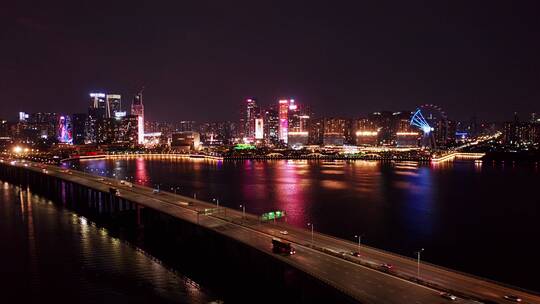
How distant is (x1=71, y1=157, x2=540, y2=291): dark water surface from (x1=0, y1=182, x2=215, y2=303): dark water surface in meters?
17.4

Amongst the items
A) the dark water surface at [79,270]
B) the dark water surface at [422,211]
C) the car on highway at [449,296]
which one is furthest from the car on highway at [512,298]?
the dark water surface at [79,270]

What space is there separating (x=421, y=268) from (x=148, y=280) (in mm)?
16097

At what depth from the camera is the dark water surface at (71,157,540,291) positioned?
35031 mm

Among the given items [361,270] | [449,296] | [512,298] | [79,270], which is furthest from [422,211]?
[79,270]

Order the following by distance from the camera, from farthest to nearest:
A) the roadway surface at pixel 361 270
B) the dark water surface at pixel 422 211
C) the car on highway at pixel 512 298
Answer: the dark water surface at pixel 422 211
the roadway surface at pixel 361 270
the car on highway at pixel 512 298

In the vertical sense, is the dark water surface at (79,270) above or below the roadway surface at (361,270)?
below

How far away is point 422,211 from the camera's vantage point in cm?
5503

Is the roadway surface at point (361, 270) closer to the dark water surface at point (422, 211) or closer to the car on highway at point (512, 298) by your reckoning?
the car on highway at point (512, 298)

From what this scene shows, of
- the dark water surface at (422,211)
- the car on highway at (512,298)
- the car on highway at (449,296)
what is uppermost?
the car on highway at (449,296)

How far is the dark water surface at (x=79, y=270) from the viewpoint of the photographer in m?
25.7

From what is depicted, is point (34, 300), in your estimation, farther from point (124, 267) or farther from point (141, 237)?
point (141, 237)

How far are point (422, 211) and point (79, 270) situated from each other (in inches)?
1581

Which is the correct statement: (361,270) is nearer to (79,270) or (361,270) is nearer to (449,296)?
(449,296)

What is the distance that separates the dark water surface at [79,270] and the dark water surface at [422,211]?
687 inches
